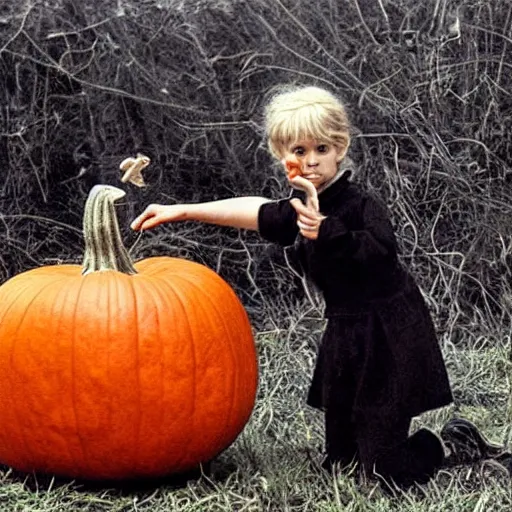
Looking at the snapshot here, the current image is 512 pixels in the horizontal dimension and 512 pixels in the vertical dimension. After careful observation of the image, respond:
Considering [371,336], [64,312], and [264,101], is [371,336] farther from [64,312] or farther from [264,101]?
[264,101]

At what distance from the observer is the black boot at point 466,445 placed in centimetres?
348

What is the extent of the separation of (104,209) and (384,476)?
38.8 inches

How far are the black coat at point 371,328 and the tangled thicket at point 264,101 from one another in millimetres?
1382

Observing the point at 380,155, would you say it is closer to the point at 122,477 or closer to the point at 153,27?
the point at 153,27

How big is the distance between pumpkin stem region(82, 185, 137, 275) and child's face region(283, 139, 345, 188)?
0.46 metres

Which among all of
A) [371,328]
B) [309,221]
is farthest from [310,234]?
[371,328]

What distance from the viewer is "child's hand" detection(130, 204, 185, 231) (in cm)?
341

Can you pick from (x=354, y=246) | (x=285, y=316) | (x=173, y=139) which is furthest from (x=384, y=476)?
(x=173, y=139)

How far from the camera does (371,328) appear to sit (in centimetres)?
321

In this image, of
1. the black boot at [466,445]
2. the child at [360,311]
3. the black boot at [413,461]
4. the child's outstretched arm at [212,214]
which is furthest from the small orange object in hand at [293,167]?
the black boot at [466,445]

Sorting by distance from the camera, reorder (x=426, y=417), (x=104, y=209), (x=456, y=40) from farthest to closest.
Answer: (x=456, y=40), (x=426, y=417), (x=104, y=209)

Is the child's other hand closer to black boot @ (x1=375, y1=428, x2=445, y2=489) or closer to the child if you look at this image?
the child

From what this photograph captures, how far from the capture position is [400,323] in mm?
3221

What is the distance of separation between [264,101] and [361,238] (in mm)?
1666
